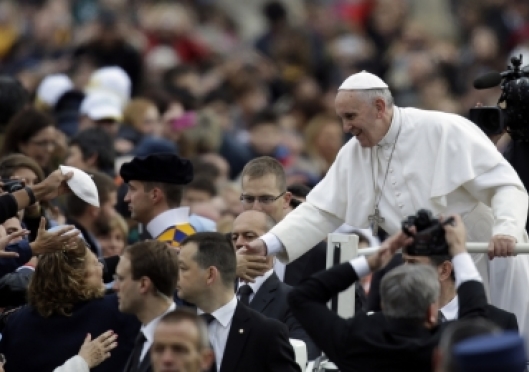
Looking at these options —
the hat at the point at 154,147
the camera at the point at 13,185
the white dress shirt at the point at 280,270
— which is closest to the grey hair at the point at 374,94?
the white dress shirt at the point at 280,270

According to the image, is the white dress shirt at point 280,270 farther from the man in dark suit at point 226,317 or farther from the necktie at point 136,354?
the necktie at point 136,354

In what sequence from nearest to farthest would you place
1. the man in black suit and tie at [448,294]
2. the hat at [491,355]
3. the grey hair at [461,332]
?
the hat at [491,355], the grey hair at [461,332], the man in black suit and tie at [448,294]

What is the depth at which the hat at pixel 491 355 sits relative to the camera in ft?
18.8

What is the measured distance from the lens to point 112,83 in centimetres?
1545

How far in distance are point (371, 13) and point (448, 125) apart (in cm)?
1292

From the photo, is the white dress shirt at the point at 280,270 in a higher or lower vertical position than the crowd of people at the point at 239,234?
lower

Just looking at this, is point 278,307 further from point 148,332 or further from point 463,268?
point 463,268

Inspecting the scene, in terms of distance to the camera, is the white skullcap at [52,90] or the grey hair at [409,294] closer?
the grey hair at [409,294]

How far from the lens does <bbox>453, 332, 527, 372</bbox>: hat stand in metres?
5.72

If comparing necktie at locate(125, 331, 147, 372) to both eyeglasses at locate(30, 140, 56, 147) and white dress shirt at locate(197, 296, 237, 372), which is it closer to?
white dress shirt at locate(197, 296, 237, 372)

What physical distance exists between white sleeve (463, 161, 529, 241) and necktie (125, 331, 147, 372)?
73.4 inches

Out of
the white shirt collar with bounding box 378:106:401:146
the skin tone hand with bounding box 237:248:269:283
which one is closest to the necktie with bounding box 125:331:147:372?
the skin tone hand with bounding box 237:248:269:283

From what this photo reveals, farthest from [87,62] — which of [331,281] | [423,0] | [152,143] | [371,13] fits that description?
[331,281]

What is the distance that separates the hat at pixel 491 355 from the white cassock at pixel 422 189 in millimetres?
2864
